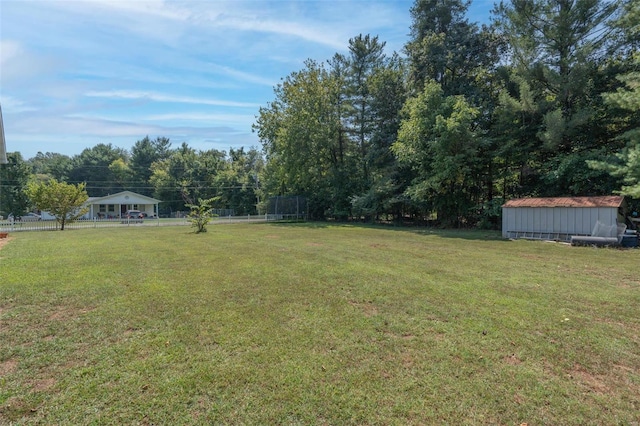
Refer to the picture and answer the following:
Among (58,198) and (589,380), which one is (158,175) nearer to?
(58,198)

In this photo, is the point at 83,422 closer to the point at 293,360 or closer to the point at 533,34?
the point at 293,360

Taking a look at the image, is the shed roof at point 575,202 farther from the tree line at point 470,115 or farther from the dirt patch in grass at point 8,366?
the dirt patch in grass at point 8,366

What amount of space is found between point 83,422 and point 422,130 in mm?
18652

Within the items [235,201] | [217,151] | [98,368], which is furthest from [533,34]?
[217,151]

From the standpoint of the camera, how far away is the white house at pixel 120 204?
38875 millimetres

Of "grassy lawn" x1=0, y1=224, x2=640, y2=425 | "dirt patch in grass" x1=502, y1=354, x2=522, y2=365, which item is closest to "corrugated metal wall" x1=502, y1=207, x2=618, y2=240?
"grassy lawn" x1=0, y1=224, x2=640, y2=425

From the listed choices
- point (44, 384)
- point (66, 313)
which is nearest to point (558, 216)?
point (66, 313)

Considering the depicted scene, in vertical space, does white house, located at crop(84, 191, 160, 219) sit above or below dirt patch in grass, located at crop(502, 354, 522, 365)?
above

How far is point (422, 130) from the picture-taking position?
18.3m

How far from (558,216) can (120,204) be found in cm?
4391

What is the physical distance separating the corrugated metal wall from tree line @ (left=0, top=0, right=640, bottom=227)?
1.15 metres

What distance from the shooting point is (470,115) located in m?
16.6

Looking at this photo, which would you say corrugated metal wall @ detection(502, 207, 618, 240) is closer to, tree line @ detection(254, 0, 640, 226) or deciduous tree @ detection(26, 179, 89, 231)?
tree line @ detection(254, 0, 640, 226)

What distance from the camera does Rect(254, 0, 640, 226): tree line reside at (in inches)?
567
